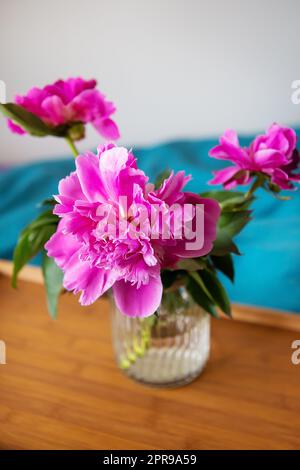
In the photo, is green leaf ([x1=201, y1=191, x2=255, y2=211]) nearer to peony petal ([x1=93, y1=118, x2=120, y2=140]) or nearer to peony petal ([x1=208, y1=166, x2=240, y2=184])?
peony petal ([x1=208, y1=166, x2=240, y2=184])

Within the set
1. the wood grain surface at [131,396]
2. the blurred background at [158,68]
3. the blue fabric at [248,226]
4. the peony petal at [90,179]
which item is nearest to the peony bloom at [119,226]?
the peony petal at [90,179]

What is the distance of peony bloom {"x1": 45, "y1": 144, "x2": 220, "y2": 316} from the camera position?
A: 359 mm

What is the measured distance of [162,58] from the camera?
4.55 feet

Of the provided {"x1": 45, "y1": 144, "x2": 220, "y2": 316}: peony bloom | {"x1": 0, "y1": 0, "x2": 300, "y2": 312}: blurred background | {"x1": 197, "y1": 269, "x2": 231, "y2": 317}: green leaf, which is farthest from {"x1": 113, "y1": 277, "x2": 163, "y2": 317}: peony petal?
{"x1": 0, "y1": 0, "x2": 300, "y2": 312}: blurred background

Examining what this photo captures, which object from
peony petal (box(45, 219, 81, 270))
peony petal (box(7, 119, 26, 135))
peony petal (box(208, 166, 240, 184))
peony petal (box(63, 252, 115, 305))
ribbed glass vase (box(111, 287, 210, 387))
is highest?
peony petal (box(7, 119, 26, 135))

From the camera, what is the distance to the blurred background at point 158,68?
130cm

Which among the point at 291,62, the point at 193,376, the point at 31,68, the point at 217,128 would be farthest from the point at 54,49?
the point at 193,376

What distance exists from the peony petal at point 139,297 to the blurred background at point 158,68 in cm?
80

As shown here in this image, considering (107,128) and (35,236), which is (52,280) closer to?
(35,236)

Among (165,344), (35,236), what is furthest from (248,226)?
(35,236)

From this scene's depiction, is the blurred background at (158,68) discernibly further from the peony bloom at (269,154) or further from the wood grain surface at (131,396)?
the peony bloom at (269,154)

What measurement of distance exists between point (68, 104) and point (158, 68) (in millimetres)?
942

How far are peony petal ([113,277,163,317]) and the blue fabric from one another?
1.47 feet
